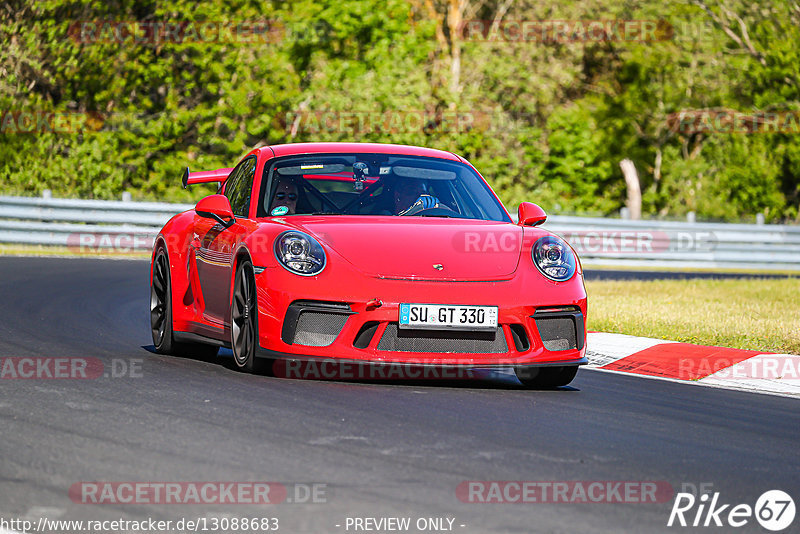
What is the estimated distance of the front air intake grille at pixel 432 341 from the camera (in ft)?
23.6

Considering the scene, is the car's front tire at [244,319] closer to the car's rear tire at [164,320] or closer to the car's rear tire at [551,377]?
the car's rear tire at [164,320]

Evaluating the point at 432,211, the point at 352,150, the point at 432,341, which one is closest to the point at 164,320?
the point at 352,150

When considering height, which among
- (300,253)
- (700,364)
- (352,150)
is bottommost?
(700,364)

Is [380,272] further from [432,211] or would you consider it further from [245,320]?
[432,211]

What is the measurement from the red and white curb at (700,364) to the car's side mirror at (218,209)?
9.56 ft

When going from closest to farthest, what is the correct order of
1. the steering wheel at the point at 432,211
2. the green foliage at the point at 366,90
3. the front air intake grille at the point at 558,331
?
1. the front air intake grille at the point at 558,331
2. the steering wheel at the point at 432,211
3. the green foliage at the point at 366,90

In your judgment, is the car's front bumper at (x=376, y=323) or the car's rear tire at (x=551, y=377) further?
the car's rear tire at (x=551, y=377)

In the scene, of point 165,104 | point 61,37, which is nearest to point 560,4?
point 165,104

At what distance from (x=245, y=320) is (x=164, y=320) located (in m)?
1.69

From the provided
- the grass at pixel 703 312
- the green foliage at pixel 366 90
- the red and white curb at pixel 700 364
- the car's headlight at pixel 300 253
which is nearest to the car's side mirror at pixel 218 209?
the car's headlight at pixel 300 253

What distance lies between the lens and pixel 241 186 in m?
8.93

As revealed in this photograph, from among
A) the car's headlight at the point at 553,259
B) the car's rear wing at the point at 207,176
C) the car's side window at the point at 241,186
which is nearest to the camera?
the car's headlight at the point at 553,259

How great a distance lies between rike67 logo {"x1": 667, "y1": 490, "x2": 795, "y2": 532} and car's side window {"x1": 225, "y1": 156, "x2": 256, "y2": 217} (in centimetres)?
436

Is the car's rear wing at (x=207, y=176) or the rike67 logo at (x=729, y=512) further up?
the car's rear wing at (x=207, y=176)
